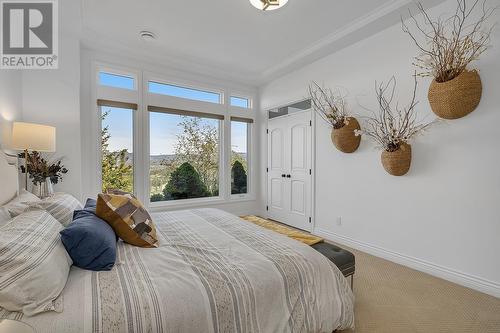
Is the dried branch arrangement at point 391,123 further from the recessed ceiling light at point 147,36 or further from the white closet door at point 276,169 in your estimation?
the recessed ceiling light at point 147,36

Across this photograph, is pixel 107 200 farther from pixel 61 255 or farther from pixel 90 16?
pixel 90 16

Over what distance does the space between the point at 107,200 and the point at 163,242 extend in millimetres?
497

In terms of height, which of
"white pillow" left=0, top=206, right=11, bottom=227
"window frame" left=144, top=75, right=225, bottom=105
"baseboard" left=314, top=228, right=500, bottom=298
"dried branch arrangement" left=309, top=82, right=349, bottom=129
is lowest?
"baseboard" left=314, top=228, right=500, bottom=298

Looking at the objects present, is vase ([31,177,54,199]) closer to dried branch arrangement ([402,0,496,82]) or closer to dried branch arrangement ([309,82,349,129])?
dried branch arrangement ([309,82,349,129])

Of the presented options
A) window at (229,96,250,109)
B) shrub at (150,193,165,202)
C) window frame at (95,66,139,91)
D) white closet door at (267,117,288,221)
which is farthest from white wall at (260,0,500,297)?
window frame at (95,66,139,91)

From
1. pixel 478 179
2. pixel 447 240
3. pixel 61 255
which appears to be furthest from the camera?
pixel 447 240

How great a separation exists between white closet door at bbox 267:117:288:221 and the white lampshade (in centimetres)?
347

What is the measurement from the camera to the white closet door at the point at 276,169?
15.0ft

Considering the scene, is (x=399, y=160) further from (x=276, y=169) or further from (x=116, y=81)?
(x=116, y=81)

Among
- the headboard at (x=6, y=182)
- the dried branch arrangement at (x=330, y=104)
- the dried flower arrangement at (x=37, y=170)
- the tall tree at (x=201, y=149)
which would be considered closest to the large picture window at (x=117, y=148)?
the tall tree at (x=201, y=149)

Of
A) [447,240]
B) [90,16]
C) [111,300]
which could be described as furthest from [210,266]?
[90,16]

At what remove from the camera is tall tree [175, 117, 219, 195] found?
4453 mm

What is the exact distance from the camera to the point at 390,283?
2387 millimetres

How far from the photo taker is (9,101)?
243 cm
